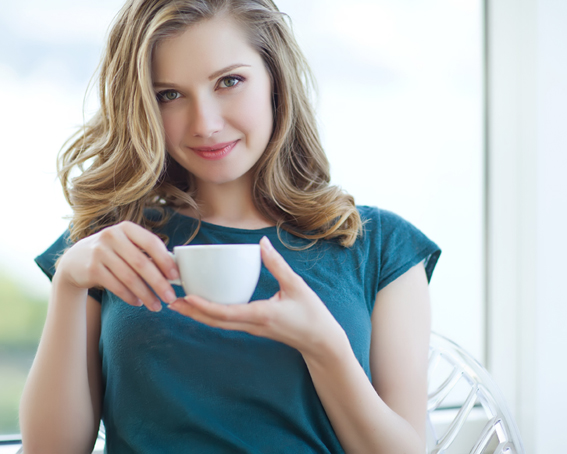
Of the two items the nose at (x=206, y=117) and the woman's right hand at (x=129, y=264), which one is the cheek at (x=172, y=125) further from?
the woman's right hand at (x=129, y=264)

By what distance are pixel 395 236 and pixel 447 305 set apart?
2.39ft

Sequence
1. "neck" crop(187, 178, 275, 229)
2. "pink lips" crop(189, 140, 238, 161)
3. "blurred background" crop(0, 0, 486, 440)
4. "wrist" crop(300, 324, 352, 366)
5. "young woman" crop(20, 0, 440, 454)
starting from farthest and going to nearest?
1. "blurred background" crop(0, 0, 486, 440)
2. "neck" crop(187, 178, 275, 229)
3. "pink lips" crop(189, 140, 238, 161)
4. "young woman" crop(20, 0, 440, 454)
5. "wrist" crop(300, 324, 352, 366)

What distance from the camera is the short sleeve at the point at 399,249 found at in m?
1.17

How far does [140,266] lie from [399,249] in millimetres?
653

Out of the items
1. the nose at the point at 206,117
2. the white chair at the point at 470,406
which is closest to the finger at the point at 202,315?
the nose at the point at 206,117

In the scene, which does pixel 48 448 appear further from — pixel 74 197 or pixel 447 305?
pixel 447 305

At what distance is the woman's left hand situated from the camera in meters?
0.70

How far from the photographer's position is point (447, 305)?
5.96ft

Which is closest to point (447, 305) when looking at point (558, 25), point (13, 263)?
point (558, 25)

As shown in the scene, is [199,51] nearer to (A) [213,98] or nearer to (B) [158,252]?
(A) [213,98]

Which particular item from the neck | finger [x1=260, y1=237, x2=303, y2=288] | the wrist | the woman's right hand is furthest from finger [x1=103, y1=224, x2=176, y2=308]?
the neck

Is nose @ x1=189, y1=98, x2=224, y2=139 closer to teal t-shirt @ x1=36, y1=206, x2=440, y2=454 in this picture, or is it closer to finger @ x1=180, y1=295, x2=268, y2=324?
teal t-shirt @ x1=36, y1=206, x2=440, y2=454

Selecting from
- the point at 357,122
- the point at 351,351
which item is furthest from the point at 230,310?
the point at 357,122

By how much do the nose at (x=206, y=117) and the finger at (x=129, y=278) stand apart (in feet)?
1.17
